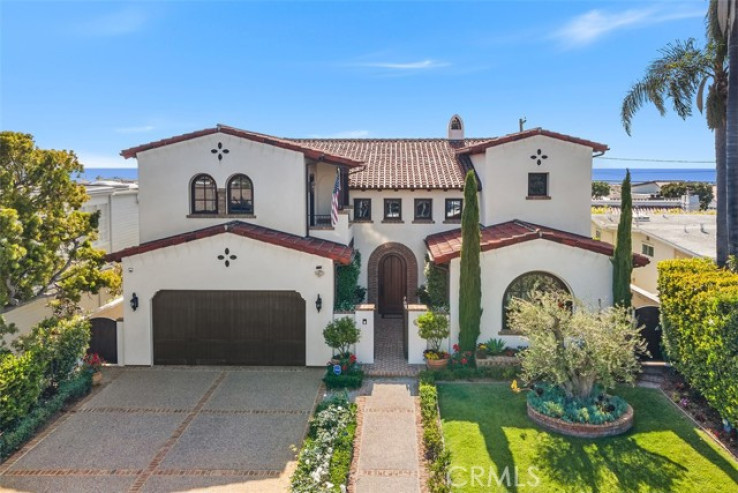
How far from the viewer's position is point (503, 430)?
47.0 feet

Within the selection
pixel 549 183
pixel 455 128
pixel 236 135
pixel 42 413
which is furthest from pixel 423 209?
pixel 42 413

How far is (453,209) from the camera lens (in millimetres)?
25328

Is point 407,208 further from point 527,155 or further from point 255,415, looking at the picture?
point 255,415

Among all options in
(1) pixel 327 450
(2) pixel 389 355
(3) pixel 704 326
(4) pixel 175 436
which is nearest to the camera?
(1) pixel 327 450

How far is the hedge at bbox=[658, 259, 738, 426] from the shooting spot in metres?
13.0

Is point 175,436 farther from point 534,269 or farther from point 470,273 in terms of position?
point 534,269

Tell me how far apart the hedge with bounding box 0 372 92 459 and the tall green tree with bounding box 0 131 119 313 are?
3.14m

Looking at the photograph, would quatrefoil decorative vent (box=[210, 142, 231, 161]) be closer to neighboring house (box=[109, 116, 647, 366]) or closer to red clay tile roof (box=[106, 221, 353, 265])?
neighboring house (box=[109, 116, 647, 366])

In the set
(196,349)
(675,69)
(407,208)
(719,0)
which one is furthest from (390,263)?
(719,0)

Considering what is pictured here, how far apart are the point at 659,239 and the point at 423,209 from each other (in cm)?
1125

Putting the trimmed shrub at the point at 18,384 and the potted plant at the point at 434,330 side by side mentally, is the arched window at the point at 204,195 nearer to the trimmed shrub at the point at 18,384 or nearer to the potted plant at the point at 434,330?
the trimmed shrub at the point at 18,384

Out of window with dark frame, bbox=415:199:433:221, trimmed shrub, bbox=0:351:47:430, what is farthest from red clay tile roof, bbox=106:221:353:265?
window with dark frame, bbox=415:199:433:221

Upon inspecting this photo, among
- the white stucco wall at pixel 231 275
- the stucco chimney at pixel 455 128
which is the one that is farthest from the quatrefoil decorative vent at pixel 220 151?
the stucco chimney at pixel 455 128

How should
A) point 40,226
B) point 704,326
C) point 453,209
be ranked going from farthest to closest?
1. point 453,209
2. point 40,226
3. point 704,326
